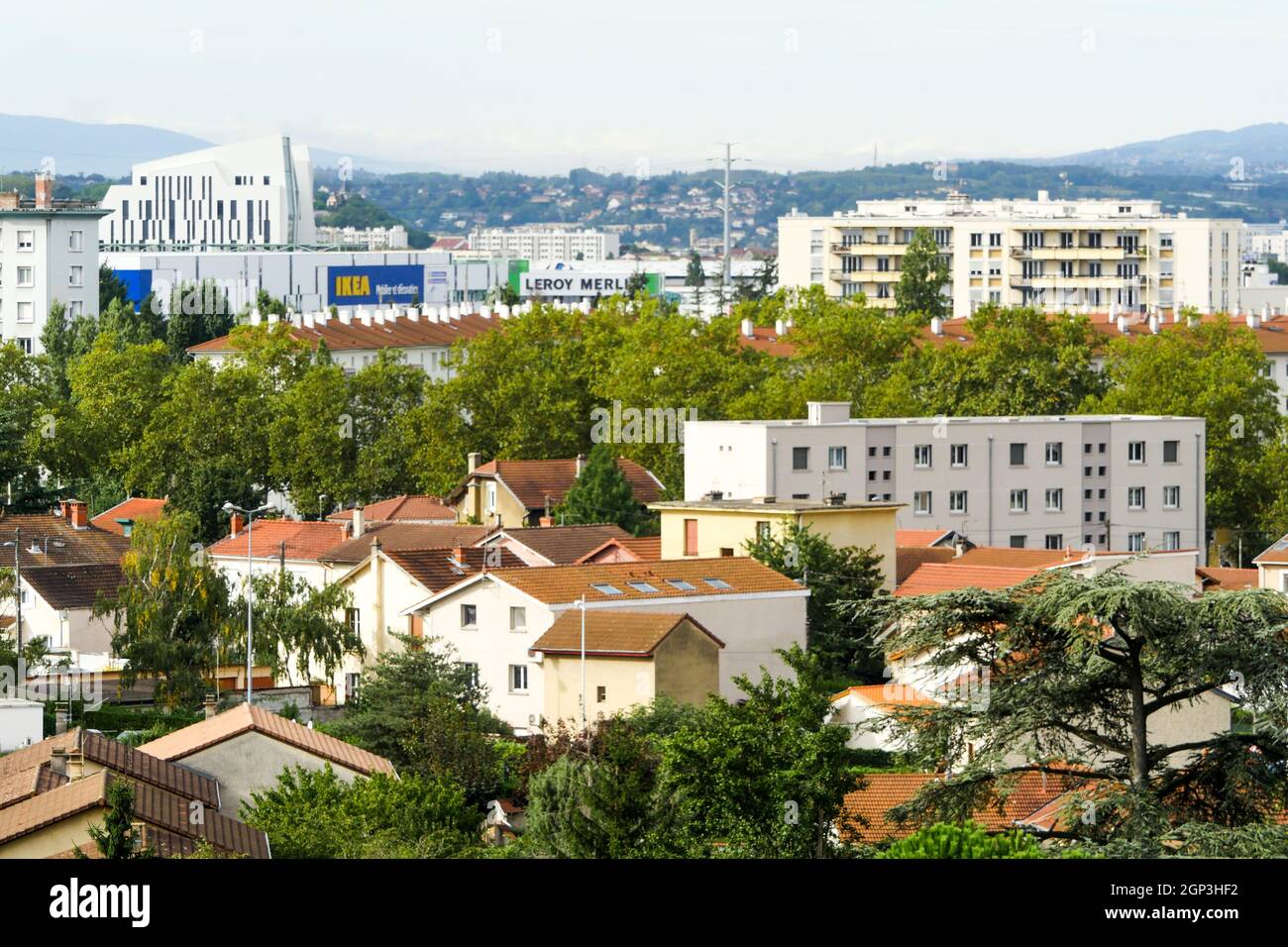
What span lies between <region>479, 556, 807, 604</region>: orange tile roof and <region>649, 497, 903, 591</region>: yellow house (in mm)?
3524

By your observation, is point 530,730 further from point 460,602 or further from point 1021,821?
point 1021,821

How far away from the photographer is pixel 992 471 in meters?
44.3

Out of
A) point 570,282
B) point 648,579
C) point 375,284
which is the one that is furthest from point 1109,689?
point 570,282

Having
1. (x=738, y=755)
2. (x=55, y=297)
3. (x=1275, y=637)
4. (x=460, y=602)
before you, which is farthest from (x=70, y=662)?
(x=55, y=297)

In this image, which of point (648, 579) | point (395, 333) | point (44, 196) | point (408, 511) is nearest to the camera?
point (648, 579)

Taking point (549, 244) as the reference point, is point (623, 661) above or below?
below

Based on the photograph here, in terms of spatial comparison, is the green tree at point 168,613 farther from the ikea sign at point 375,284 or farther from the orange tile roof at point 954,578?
the ikea sign at point 375,284

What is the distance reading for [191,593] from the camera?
101 feet

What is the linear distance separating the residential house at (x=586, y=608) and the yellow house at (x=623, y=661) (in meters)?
0.31

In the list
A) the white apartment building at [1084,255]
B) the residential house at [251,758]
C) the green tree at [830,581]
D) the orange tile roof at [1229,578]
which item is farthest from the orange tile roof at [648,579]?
the white apartment building at [1084,255]

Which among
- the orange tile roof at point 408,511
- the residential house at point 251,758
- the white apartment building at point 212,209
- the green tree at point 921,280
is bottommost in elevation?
the orange tile roof at point 408,511

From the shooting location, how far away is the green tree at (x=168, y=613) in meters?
29.5

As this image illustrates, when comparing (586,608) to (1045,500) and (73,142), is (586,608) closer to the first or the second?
(73,142)

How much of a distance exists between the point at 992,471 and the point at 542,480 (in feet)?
29.7
